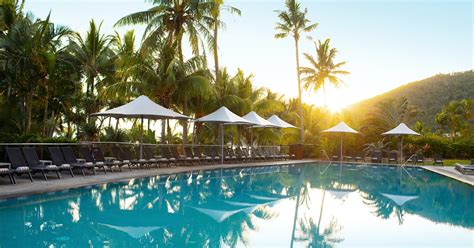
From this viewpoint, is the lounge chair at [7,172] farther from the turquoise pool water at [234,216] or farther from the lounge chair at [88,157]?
the lounge chair at [88,157]

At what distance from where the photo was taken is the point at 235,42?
21641mm

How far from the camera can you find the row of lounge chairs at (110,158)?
10.2 m

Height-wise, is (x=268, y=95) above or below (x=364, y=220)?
above

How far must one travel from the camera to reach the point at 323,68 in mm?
33219

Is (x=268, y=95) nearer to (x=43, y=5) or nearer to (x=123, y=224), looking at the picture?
(x=43, y=5)

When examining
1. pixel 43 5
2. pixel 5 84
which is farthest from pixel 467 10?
pixel 5 84

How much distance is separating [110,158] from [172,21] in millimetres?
8714

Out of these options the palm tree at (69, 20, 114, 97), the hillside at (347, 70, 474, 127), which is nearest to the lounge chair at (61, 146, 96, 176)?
the palm tree at (69, 20, 114, 97)

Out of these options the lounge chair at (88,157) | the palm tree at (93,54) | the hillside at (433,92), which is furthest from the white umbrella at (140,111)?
the hillside at (433,92)

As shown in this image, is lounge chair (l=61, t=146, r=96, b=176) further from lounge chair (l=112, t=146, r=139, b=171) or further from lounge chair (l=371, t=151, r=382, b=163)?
lounge chair (l=371, t=151, r=382, b=163)

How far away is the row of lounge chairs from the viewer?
10180mm

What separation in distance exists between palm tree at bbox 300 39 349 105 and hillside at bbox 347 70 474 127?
1725 cm

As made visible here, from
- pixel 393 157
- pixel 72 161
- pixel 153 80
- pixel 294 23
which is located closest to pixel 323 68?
pixel 294 23

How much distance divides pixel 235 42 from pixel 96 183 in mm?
12509
